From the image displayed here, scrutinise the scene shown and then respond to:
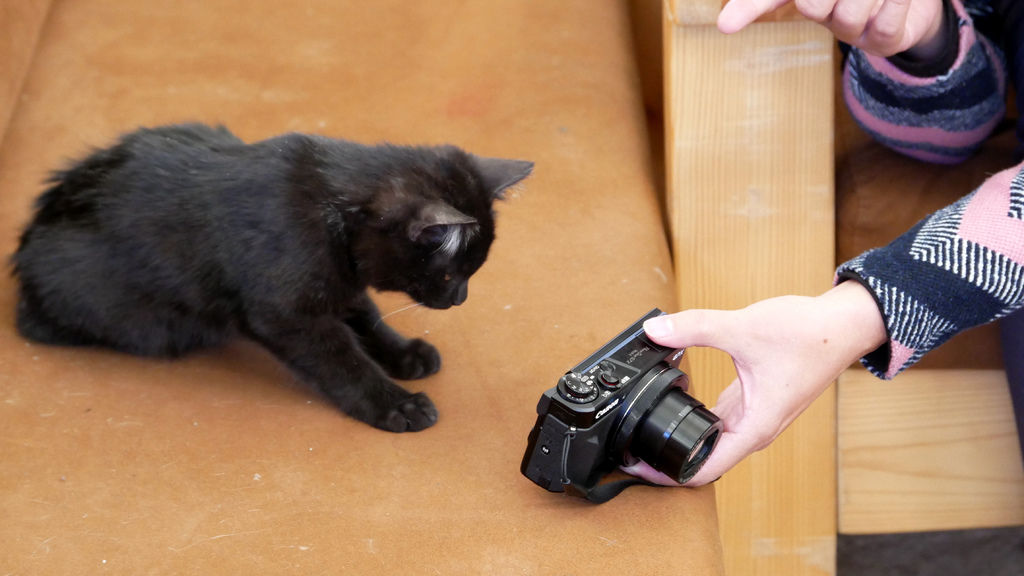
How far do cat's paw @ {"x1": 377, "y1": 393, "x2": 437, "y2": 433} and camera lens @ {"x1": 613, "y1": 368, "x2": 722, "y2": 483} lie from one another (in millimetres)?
205

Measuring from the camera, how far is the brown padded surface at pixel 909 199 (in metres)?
1.08

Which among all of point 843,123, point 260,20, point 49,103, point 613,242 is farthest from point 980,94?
point 49,103

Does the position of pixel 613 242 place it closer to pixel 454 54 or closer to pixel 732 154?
pixel 732 154

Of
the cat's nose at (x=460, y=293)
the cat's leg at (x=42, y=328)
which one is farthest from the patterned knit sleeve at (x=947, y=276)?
the cat's leg at (x=42, y=328)

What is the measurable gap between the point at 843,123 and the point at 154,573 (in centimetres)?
97

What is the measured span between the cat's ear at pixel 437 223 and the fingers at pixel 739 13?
0.86ft

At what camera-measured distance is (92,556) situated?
0.71 m

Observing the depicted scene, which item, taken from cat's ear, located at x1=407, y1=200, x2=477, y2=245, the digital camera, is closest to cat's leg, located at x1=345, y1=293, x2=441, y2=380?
cat's ear, located at x1=407, y1=200, x2=477, y2=245

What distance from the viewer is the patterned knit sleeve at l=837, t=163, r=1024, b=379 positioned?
30.4 inches

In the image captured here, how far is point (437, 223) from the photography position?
83 cm

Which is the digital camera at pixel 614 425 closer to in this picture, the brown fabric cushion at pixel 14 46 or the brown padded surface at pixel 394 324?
the brown padded surface at pixel 394 324

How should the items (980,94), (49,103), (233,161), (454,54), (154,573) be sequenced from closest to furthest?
(154,573) → (233,161) → (980,94) → (49,103) → (454,54)

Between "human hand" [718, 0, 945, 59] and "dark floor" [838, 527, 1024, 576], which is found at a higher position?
"human hand" [718, 0, 945, 59]

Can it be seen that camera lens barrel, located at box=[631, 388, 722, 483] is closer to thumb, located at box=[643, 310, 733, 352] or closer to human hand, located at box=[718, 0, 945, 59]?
thumb, located at box=[643, 310, 733, 352]
